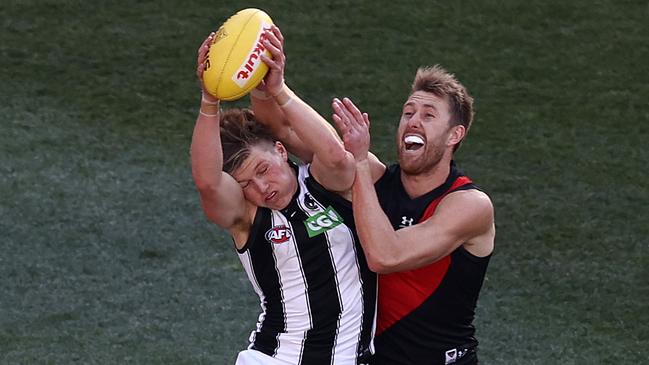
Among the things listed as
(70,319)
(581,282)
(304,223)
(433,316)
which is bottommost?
(70,319)

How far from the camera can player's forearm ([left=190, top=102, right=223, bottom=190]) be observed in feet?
13.3

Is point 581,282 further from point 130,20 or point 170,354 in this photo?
point 130,20

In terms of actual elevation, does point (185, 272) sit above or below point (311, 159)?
below

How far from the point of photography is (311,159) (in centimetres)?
454

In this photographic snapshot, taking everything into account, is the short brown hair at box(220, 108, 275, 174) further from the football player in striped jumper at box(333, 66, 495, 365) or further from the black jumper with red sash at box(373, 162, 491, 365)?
the black jumper with red sash at box(373, 162, 491, 365)

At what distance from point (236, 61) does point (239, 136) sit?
14.5 inches

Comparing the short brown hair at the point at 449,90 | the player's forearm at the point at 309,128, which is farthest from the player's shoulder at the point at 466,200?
the player's forearm at the point at 309,128

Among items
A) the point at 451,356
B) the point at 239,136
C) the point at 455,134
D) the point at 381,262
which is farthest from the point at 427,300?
the point at 239,136

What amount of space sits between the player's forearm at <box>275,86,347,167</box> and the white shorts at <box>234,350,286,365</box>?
2.39 ft

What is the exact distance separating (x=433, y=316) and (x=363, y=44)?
547cm

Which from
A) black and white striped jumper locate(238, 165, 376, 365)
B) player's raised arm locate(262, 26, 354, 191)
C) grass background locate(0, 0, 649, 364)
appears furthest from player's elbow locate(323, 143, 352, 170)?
grass background locate(0, 0, 649, 364)

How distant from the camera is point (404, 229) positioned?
433 centimetres

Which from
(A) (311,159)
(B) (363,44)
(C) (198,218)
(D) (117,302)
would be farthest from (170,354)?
(B) (363,44)

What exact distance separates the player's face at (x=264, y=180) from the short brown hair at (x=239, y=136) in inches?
0.9
